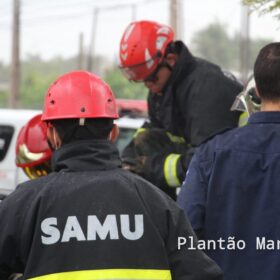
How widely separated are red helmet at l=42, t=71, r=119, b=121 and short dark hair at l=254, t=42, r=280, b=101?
649mm

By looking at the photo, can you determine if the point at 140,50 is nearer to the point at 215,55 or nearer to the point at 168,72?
the point at 168,72

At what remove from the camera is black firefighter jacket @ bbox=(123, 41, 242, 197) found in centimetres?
440

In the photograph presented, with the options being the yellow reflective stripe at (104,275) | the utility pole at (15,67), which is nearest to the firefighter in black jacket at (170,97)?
the yellow reflective stripe at (104,275)

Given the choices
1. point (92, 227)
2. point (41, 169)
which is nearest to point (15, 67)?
point (41, 169)

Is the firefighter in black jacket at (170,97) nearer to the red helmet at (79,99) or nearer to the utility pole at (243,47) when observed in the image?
the red helmet at (79,99)

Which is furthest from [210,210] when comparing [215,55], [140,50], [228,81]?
[215,55]

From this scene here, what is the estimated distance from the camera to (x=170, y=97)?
4711mm

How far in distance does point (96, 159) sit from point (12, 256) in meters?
0.41

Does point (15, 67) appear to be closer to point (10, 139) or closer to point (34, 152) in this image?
point (10, 139)

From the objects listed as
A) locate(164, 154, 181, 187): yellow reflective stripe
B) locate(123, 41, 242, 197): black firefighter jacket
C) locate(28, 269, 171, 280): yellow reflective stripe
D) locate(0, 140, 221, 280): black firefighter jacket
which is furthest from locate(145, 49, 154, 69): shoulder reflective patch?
locate(28, 269, 171, 280): yellow reflective stripe

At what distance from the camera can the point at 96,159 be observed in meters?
2.51

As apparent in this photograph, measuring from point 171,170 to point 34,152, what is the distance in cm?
85

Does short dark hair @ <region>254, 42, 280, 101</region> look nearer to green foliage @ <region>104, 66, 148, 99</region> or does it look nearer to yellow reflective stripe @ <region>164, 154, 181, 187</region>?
yellow reflective stripe @ <region>164, 154, 181, 187</region>

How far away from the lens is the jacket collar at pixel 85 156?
2.50 m
